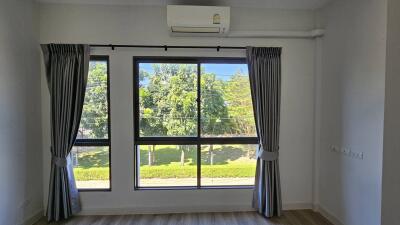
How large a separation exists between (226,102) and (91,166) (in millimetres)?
2011

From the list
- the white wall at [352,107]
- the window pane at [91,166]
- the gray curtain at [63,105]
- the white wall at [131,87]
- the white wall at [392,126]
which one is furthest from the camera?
the window pane at [91,166]

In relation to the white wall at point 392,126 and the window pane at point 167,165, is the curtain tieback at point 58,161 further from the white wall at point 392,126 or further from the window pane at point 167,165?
the white wall at point 392,126

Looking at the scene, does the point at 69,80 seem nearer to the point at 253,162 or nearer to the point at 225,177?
the point at 225,177

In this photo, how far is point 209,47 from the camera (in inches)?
135

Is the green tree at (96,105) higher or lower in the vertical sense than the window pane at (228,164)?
higher

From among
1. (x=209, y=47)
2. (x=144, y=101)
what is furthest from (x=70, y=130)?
(x=209, y=47)

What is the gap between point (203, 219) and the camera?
10.9 feet

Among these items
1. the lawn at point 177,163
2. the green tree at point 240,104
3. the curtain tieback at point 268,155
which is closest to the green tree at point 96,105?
the lawn at point 177,163

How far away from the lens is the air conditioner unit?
3131 mm

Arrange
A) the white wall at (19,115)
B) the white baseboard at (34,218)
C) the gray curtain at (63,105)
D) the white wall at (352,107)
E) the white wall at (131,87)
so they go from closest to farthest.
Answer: the white wall at (352,107) < the white wall at (19,115) < the white baseboard at (34,218) < the gray curtain at (63,105) < the white wall at (131,87)

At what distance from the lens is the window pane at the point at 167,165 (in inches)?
141

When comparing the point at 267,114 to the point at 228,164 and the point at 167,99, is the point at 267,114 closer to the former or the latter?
the point at 228,164

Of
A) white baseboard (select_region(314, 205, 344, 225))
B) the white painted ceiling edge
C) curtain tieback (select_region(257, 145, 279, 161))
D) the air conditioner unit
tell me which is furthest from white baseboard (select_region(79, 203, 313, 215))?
the white painted ceiling edge

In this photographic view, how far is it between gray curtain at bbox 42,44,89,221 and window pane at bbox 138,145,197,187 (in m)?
0.90
